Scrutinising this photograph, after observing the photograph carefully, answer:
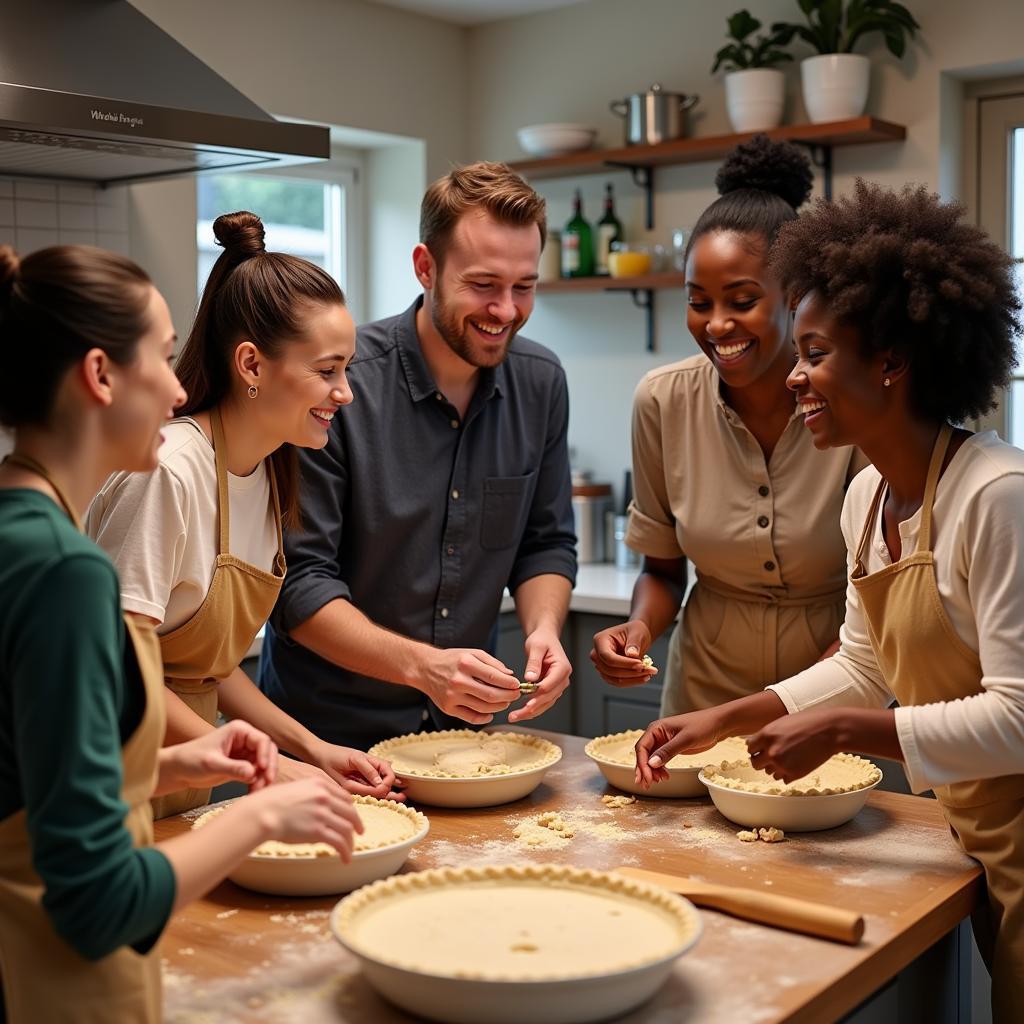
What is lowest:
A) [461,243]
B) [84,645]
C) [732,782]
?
[732,782]

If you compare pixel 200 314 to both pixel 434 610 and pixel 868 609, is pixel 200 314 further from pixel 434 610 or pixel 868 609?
pixel 868 609

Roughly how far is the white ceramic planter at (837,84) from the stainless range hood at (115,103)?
143 centimetres

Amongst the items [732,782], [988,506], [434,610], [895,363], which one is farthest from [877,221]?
[434,610]

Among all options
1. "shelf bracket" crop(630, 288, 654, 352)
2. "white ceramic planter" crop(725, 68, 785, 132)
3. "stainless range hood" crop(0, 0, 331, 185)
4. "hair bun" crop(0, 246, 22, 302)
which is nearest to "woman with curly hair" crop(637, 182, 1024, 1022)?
"hair bun" crop(0, 246, 22, 302)

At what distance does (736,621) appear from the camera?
228cm

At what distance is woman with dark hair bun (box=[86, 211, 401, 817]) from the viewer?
1633 mm

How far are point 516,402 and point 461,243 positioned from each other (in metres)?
0.33

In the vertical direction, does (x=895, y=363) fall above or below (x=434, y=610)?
above

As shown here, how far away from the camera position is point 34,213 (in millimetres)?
→ 3191

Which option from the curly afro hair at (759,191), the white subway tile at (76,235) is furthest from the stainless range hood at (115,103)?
the curly afro hair at (759,191)

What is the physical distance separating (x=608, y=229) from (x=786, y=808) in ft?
9.05

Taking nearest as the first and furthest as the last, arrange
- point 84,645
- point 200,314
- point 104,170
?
point 84,645, point 200,314, point 104,170

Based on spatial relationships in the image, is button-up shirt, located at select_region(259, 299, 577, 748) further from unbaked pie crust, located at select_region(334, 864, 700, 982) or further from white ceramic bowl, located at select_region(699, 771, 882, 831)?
unbaked pie crust, located at select_region(334, 864, 700, 982)

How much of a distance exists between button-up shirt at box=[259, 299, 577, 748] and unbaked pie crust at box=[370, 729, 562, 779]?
208 millimetres
